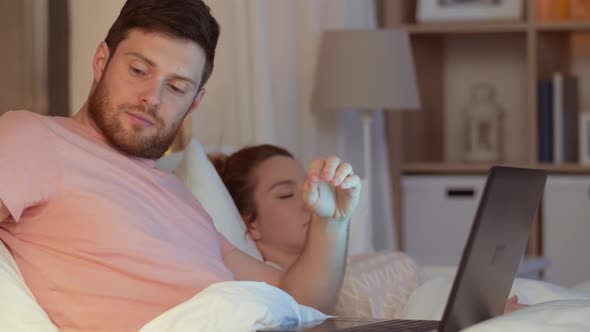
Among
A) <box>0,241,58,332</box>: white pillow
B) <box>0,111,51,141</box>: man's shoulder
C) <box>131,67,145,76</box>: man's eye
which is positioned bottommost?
<box>0,241,58,332</box>: white pillow

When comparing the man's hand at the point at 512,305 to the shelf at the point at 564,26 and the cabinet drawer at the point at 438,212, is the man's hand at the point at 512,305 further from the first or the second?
the shelf at the point at 564,26

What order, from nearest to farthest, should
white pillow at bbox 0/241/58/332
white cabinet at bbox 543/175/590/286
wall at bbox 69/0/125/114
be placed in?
white pillow at bbox 0/241/58/332, wall at bbox 69/0/125/114, white cabinet at bbox 543/175/590/286

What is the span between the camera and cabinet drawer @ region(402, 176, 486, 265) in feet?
12.6

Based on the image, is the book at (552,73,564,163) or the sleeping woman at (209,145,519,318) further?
the book at (552,73,564,163)

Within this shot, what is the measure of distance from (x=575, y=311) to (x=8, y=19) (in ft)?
5.03

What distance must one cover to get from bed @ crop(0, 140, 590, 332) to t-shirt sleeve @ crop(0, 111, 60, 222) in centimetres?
10

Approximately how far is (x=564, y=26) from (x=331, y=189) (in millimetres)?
2314

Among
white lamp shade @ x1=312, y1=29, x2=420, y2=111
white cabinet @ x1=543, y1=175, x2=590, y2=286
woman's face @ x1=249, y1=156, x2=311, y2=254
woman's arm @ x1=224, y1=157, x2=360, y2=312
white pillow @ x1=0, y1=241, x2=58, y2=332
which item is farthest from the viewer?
white cabinet @ x1=543, y1=175, x2=590, y2=286

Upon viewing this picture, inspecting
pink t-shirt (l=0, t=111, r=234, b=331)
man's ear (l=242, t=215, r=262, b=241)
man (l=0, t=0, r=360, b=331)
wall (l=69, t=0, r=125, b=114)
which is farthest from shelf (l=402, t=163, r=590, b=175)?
pink t-shirt (l=0, t=111, r=234, b=331)

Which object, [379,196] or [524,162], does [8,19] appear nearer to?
[379,196]

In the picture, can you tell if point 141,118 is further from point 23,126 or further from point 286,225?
point 286,225

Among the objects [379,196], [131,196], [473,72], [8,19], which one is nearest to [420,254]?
[379,196]

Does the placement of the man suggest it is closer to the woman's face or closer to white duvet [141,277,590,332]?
white duvet [141,277,590,332]

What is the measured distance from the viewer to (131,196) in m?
1.64
